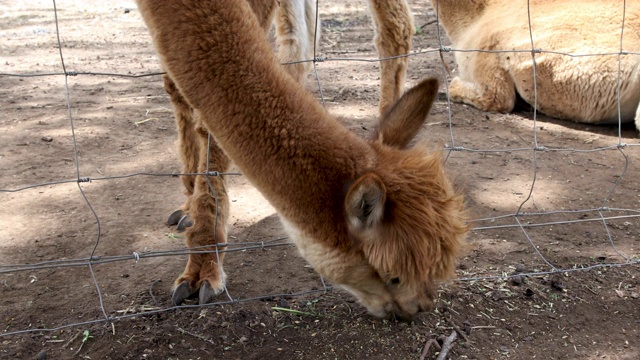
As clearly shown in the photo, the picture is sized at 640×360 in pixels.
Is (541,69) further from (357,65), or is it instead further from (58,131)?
(58,131)

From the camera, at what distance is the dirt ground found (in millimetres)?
2891

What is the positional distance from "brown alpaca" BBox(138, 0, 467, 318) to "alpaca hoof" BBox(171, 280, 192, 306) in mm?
883

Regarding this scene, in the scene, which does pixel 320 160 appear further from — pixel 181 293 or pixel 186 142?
pixel 186 142

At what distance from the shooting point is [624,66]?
5.43 m

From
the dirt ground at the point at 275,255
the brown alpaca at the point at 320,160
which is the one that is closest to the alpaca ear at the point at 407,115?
the brown alpaca at the point at 320,160

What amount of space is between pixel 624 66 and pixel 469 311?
339cm

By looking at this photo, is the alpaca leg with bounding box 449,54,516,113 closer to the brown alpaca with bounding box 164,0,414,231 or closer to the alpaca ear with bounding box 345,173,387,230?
the brown alpaca with bounding box 164,0,414,231

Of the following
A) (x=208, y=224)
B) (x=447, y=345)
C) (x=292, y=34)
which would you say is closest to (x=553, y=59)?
(x=292, y=34)

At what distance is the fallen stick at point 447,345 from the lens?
2793 millimetres

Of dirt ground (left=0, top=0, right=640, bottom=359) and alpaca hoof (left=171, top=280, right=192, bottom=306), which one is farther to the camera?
alpaca hoof (left=171, top=280, right=192, bottom=306)

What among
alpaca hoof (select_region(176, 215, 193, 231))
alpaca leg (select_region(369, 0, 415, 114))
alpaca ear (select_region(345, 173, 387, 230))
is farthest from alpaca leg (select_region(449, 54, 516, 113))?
alpaca ear (select_region(345, 173, 387, 230))

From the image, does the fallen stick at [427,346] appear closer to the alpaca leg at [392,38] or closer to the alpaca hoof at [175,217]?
the alpaca hoof at [175,217]

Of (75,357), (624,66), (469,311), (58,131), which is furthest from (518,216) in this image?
(58,131)

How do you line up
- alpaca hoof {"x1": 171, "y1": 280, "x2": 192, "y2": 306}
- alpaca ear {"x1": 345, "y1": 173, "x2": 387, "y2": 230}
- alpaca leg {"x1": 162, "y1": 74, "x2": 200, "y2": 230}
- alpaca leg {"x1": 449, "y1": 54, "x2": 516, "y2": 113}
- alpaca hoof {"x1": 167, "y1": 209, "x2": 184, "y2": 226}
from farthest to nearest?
alpaca leg {"x1": 449, "y1": 54, "x2": 516, "y2": 113} → alpaca hoof {"x1": 167, "y1": 209, "x2": 184, "y2": 226} → alpaca leg {"x1": 162, "y1": 74, "x2": 200, "y2": 230} → alpaca hoof {"x1": 171, "y1": 280, "x2": 192, "y2": 306} → alpaca ear {"x1": 345, "y1": 173, "x2": 387, "y2": 230}
